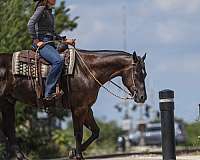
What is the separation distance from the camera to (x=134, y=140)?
6053 cm

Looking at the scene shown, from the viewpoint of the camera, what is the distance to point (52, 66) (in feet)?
43.8

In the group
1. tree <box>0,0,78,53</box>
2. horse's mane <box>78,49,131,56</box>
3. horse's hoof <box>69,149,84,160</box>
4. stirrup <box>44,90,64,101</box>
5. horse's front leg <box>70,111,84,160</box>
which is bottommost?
horse's hoof <box>69,149,84,160</box>

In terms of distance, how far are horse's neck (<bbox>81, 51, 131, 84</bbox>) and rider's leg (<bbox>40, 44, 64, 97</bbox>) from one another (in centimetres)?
67

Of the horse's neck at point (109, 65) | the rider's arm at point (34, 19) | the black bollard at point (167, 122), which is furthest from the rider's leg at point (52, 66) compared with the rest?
the black bollard at point (167, 122)

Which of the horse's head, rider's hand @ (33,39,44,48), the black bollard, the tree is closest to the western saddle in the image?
rider's hand @ (33,39,44,48)

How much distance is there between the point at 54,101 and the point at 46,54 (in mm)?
966

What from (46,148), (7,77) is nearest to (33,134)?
(46,148)

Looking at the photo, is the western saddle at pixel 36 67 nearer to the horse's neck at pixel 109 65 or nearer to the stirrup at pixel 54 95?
the stirrup at pixel 54 95

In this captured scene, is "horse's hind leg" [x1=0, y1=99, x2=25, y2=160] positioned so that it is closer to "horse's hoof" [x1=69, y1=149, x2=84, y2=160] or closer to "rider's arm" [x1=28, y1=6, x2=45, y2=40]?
"horse's hoof" [x1=69, y1=149, x2=84, y2=160]

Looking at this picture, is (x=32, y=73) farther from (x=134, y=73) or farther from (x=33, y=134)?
(x=33, y=134)

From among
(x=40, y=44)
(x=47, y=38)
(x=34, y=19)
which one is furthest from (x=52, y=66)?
(x=34, y=19)

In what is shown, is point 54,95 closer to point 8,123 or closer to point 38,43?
point 38,43

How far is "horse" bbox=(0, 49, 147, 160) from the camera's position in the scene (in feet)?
43.2

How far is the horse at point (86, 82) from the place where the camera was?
43.2 feet
